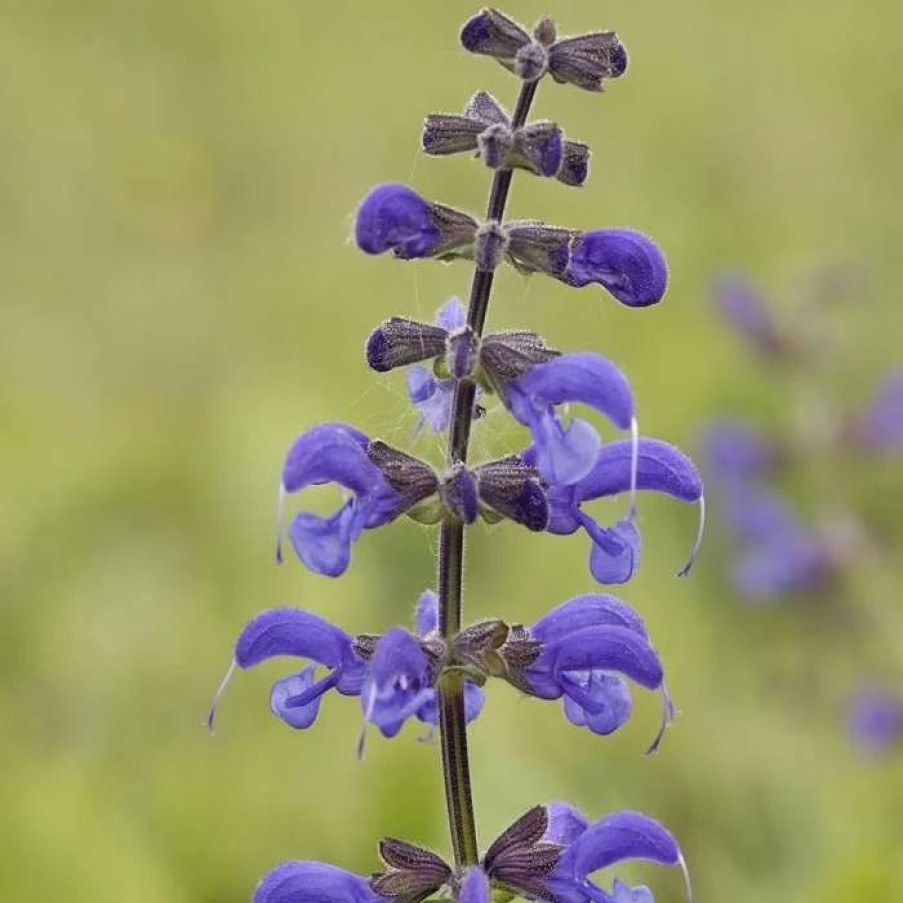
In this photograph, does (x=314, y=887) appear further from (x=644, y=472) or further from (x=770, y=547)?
(x=770, y=547)

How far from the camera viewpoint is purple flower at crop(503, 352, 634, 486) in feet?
5.65

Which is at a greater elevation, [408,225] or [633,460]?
[408,225]

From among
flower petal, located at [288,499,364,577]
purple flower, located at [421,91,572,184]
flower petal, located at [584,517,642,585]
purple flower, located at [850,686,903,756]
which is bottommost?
purple flower, located at [850,686,903,756]

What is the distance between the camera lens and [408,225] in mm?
1779

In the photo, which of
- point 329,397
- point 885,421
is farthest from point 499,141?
point 329,397

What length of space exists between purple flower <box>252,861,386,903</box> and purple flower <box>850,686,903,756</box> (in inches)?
91.7

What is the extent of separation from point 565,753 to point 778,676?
985 mm

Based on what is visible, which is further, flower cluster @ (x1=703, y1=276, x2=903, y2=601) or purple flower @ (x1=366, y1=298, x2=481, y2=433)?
flower cluster @ (x1=703, y1=276, x2=903, y2=601)

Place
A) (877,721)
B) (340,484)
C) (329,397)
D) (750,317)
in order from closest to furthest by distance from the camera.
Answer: (340,484) → (877,721) → (750,317) → (329,397)

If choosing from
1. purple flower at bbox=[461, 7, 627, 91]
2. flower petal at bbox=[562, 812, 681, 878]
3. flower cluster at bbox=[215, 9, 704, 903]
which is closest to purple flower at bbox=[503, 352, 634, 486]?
A: flower cluster at bbox=[215, 9, 704, 903]

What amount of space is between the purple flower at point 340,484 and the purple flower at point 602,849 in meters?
0.41

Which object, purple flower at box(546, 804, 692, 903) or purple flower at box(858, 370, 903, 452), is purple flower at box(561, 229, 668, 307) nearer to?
purple flower at box(546, 804, 692, 903)

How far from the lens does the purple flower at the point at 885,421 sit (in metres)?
4.48

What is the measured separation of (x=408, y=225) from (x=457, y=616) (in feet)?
1.36
